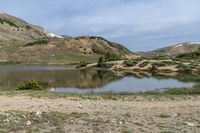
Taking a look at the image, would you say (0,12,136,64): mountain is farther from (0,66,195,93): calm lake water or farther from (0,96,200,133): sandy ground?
(0,96,200,133): sandy ground

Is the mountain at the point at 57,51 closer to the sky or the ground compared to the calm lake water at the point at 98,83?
closer to the sky

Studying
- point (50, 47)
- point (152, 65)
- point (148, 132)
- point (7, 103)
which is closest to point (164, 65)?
point (152, 65)

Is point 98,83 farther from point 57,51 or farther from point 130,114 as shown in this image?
point 57,51

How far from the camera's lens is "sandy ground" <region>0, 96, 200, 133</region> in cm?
1408

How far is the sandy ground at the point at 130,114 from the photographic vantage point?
1408cm

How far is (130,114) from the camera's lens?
17.7 m

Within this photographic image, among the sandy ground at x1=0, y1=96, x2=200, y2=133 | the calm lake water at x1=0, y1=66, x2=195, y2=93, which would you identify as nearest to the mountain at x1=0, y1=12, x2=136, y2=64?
the calm lake water at x1=0, y1=66, x2=195, y2=93

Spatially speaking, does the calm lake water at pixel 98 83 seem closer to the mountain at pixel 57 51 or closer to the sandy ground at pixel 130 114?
the sandy ground at pixel 130 114

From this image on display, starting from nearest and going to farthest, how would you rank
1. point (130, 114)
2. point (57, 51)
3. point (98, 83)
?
point (130, 114)
point (98, 83)
point (57, 51)

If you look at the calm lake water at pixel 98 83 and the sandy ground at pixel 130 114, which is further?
the calm lake water at pixel 98 83

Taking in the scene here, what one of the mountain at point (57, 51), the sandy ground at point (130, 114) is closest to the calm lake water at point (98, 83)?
the sandy ground at point (130, 114)

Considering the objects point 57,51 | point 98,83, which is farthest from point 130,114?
point 57,51

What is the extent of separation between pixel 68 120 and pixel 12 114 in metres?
2.43

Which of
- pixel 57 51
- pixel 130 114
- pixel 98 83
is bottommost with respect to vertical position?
pixel 98 83
